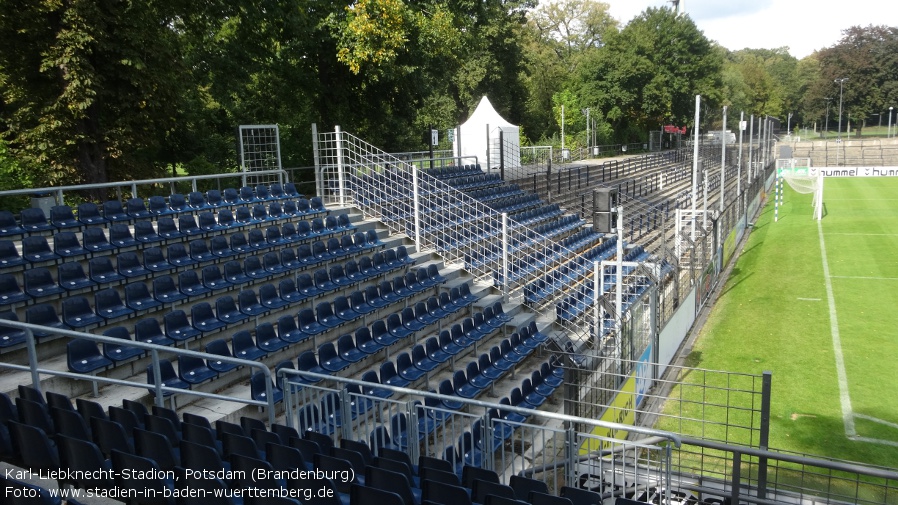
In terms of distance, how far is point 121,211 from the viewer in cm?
1165

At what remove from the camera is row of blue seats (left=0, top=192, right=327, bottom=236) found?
1023 centimetres

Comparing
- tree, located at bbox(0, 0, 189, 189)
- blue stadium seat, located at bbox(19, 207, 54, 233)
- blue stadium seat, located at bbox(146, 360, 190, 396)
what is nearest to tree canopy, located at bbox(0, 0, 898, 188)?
tree, located at bbox(0, 0, 189, 189)

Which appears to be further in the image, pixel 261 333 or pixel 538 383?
pixel 538 383

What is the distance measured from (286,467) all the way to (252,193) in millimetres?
9842

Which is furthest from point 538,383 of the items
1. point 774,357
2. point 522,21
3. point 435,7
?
point 522,21

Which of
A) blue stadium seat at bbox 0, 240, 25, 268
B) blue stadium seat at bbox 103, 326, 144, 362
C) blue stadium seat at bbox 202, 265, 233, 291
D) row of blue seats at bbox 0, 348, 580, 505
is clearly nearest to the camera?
row of blue seats at bbox 0, 348, 580, 505

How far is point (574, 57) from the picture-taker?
7100cm

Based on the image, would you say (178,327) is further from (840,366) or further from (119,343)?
(840,366)

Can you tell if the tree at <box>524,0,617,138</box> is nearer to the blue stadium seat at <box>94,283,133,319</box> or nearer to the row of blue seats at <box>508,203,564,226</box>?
the row of blue seats at <box>508,203,564,226</box>

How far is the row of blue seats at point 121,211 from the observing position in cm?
1023

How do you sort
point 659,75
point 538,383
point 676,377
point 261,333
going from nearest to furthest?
point 261,333
point 538,383
point 676,377
point 659,75

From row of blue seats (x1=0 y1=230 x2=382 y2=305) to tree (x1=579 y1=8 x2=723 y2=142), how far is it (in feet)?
156

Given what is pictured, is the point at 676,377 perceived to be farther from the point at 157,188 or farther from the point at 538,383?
the point at 157,188

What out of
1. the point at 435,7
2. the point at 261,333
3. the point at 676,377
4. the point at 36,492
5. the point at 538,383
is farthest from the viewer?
the point at 435,7
